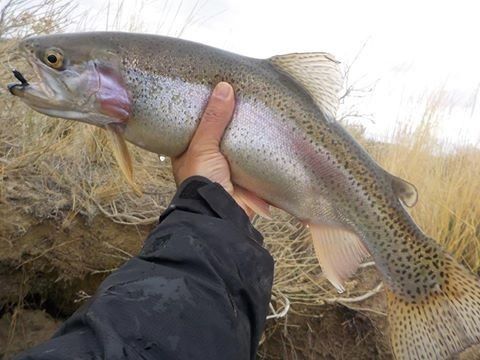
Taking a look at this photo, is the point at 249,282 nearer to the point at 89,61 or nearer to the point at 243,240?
the point at 243,240

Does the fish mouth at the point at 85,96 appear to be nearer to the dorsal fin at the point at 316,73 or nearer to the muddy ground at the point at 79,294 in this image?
the dorsal fin at the point at 316,73

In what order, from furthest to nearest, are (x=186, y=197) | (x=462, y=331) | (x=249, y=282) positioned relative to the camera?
1. (x=462, y=331)
2. (x=186, y=197)
3. (x=249, y=282)

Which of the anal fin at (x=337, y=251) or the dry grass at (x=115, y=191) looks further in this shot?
the dry grass at (x=115, y=191)

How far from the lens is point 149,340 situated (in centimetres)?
118

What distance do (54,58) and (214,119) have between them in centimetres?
67

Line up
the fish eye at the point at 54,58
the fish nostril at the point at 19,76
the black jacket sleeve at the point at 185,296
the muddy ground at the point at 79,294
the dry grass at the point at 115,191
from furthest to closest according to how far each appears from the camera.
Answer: the dry grass at the point at 115,191, the muddy ground at the point at 79,294, the fish eye at the point at 54,58, the fish nostril at the point at 19,76, the black jacket sleeve at the point at 185,296

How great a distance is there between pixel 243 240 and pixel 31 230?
9.13 ft

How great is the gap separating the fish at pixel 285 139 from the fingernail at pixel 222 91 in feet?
0.18

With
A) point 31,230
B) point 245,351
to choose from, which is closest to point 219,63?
point 245,351

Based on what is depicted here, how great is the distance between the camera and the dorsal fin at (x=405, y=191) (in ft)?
6.68

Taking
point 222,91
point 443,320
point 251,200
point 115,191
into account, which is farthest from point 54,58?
point 115,191

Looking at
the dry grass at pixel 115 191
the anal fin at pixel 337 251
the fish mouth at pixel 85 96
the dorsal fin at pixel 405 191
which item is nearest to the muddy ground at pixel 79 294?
the dry grass at pixel 115 191

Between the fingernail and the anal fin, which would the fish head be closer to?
the fingernail

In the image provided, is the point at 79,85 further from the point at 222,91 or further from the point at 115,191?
the point at 115,191
